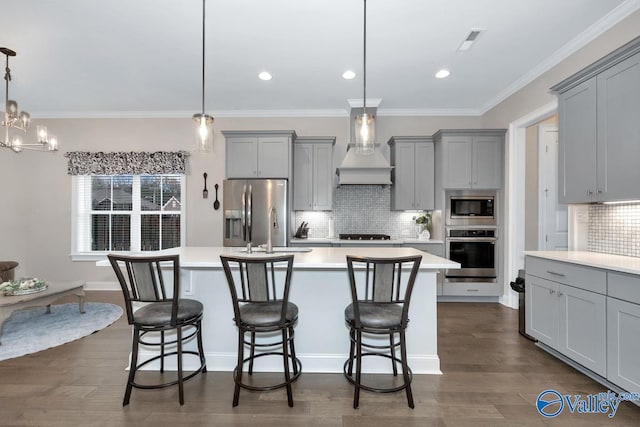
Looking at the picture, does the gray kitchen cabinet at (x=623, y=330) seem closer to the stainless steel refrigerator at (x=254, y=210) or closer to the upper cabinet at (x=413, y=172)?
the upper cabinet at (x=413, y=172)

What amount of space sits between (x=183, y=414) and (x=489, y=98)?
16.9ft

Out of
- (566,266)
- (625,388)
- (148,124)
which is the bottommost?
(625,388)

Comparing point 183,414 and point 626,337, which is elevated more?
point 626,337

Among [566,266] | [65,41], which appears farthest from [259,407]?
[65,41]

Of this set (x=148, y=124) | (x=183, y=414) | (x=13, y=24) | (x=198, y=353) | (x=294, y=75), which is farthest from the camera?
(x=148, y=124)

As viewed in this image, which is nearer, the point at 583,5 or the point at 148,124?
the point at 583,5

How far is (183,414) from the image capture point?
193 centimetres

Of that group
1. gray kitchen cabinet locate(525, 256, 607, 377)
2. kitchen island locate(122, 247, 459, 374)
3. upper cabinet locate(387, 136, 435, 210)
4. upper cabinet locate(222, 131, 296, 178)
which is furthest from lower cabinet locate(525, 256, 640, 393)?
upper cabinet locate(222, 131, 296, 178)

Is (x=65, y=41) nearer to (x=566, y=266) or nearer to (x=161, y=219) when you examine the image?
(x=161, y=219)

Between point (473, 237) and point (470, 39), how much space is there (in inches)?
100

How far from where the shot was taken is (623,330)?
1980 millimetres

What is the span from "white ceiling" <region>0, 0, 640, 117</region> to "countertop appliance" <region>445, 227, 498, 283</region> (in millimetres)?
1960

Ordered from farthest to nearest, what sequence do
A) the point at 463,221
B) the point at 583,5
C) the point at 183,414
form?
the point at 463,221, the point at 583,5, the point at 183,414

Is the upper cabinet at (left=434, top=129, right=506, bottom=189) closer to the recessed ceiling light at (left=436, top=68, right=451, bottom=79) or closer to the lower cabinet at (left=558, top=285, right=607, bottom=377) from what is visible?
the recessed ceiling light at (left=436, top=68, right=451, bottom=79)
